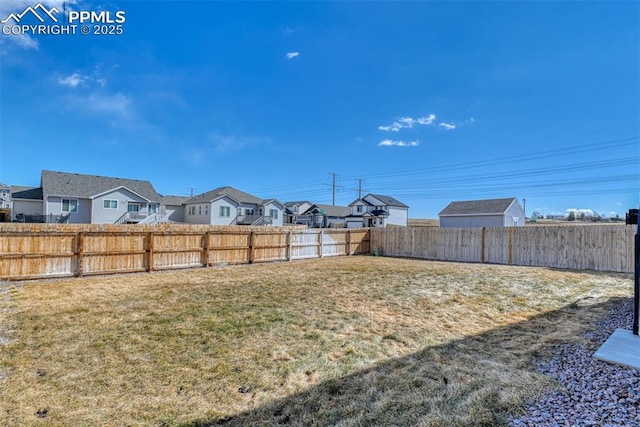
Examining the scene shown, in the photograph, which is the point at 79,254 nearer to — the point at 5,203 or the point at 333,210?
the point at 333,210

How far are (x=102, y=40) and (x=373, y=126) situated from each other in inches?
622

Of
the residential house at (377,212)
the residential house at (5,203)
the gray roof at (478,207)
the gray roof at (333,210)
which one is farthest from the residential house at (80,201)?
the gray roof at (478,207)

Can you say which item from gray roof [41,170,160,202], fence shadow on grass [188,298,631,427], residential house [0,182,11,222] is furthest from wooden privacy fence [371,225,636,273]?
residential house [0,182,11,222]

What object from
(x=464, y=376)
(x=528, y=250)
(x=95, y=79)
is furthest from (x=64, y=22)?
(x=528, y=250)

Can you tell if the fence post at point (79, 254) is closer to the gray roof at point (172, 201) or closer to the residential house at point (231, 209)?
the residential house at point (231, 209)

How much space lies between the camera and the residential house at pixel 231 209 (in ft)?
103

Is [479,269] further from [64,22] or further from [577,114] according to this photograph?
[64,22]

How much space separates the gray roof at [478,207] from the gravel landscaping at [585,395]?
1021 inches

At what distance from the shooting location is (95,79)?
12.7m

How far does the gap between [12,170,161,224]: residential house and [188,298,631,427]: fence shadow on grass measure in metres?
29.4

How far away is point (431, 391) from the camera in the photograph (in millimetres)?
2848

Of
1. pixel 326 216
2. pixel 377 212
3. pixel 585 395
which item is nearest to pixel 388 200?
pixel 377 212
